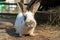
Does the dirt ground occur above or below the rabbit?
below

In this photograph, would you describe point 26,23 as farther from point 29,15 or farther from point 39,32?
point 39,32

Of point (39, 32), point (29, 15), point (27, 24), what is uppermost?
point (29, 15)

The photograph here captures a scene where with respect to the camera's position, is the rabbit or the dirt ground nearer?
the rabbit

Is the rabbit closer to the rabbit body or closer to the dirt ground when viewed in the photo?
the rabbit body

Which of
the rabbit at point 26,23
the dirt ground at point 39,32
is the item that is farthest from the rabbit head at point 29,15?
the dirt ground at point 39,32

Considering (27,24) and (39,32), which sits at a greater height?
(27,24)

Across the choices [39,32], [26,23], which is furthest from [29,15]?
[39,32]

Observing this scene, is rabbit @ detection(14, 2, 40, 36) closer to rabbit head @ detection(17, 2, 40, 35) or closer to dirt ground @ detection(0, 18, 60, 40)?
rabbit head @ detection(17, 2, 40, 35)

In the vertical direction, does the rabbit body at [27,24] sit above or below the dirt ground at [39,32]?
above

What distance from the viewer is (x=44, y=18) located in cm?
629

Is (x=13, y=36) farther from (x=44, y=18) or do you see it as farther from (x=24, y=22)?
(x=44, y=18)

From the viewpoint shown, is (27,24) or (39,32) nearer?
(27,24)

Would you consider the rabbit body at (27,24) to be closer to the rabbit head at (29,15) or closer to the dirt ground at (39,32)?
the rabbit head at (29,15)

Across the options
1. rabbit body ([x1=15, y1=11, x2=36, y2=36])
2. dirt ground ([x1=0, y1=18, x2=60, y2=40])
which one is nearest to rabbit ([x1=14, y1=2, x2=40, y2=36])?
rabbit body ([x1=15, y1=11, x2=36, y2=36])
